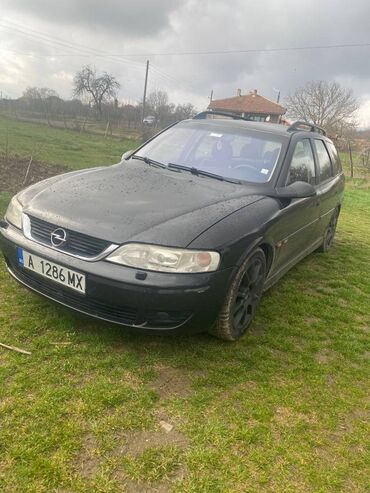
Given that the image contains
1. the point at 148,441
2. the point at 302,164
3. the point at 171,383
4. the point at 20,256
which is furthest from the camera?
the point at 302,164

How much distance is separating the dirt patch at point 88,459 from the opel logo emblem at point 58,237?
1.15 m

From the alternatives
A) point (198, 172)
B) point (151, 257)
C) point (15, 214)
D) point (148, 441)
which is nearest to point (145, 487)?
point (148, 441)

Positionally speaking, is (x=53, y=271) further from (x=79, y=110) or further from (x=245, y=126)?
(x=79, y=110)

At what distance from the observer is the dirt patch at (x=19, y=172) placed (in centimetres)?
707

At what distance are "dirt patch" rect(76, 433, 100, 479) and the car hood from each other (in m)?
1.07

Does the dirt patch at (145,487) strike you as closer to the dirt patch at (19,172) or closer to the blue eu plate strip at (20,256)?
the blue eu plate strip at (20,256)

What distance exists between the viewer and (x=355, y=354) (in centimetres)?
326

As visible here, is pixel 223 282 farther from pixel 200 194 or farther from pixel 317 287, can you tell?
pixel 317 287

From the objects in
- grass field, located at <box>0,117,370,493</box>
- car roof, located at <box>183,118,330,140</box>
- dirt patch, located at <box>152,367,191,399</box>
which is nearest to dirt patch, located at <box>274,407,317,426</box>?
grass field, located at <box>0,117,370,493</box>

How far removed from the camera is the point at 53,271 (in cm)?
260

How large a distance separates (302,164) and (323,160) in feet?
3.08

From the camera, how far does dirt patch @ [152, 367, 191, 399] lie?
8.11 feet

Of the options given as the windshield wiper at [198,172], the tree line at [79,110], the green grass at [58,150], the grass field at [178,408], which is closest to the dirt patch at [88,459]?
the grass field at [178,408]

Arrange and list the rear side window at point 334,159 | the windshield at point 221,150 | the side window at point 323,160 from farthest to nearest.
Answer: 1. the rear side window at point 334,159
2. the side window at point 323,160
3. the windshield at point 221,150
